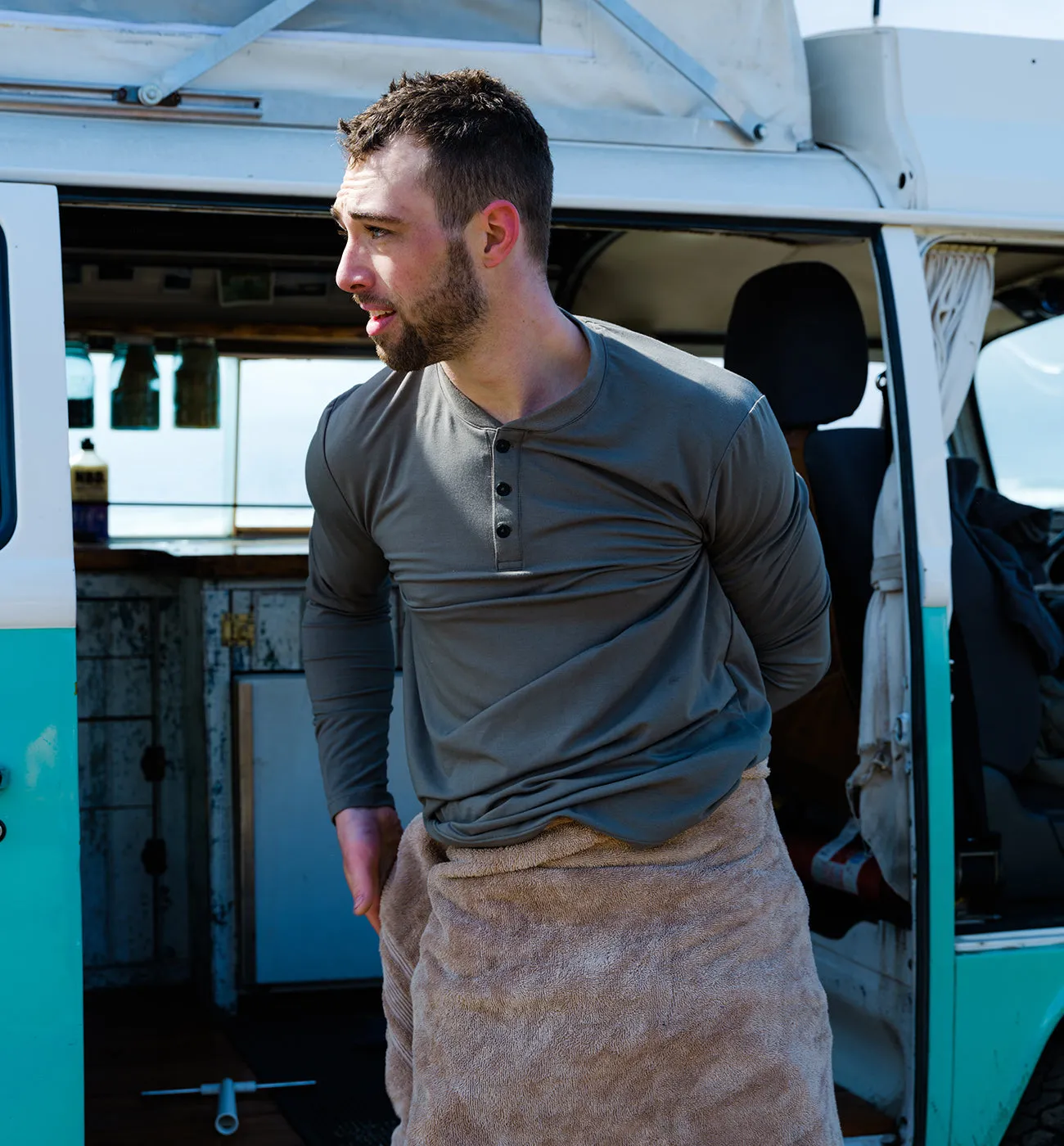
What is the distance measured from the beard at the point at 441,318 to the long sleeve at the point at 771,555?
389mm

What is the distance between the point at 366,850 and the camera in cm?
204

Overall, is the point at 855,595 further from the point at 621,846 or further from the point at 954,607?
the point at 621,846

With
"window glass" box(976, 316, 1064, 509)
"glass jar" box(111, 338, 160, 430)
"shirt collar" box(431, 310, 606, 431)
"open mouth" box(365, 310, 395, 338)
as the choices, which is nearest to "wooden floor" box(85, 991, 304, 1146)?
"glass jar" box(111, 338, 160, 430)

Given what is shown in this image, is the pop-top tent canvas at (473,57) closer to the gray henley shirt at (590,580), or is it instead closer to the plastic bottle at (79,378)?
the gray henley shirt at (590,580)

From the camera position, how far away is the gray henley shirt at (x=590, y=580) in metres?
1.78

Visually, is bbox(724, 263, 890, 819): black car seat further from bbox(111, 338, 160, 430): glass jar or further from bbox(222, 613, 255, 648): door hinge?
bbox(111, 338, 160, 430): glass jar

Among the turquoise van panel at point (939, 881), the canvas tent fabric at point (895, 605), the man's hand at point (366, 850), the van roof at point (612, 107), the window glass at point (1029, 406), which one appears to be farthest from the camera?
the window glass at point (1029, 406)

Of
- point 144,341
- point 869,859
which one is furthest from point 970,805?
point 144,341

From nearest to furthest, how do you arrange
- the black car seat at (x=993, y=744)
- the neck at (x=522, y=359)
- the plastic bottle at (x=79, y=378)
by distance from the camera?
1. the neck at (x=522, y=359)
2. the black car seat at (x=993, y=744)
3. the plastic bottle at (x=79, y=378)

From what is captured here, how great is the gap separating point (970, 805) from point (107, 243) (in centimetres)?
283

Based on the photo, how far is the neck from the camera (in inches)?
71.9

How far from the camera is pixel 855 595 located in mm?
3197

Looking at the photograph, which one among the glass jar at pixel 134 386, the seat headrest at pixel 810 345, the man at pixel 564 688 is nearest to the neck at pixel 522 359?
the man at pixel 564 688

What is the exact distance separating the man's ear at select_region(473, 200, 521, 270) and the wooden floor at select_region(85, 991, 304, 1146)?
2.17 m
